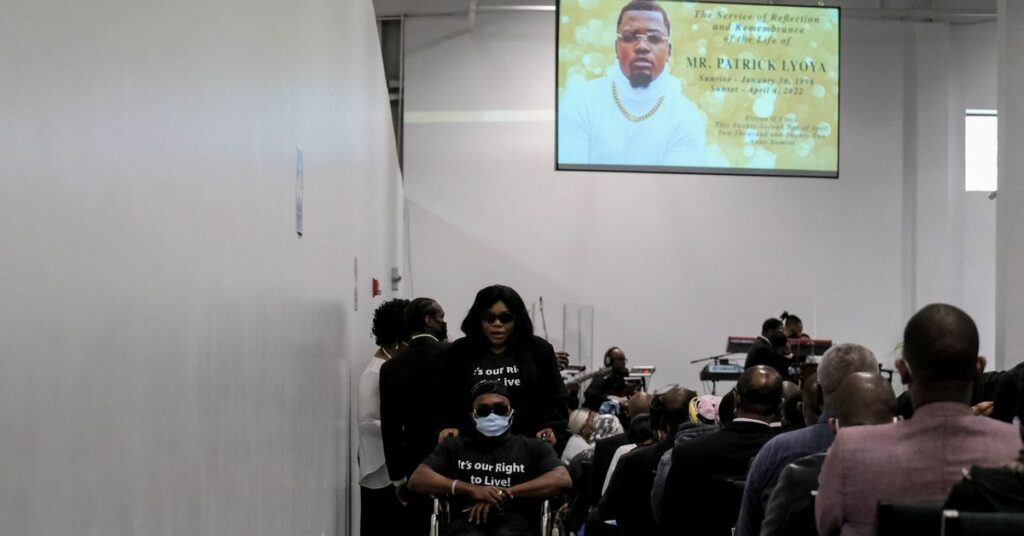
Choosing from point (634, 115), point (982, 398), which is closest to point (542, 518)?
point (982, 398)

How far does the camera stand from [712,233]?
1455 cm

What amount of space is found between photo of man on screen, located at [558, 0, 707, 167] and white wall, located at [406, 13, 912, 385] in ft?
7.96

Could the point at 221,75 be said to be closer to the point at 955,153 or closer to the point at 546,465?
the point at 546,465

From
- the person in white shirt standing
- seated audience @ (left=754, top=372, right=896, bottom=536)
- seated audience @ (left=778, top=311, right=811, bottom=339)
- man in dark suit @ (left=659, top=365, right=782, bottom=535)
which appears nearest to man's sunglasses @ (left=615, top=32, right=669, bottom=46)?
seated audience @ (left=778, top=311, right=811, bottom=339)

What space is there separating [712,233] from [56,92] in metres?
13.6

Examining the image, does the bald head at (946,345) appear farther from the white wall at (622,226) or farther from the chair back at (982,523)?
the white wall at (622,226)

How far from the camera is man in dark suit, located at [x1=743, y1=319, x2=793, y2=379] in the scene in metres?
9.91

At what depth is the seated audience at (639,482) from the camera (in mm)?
4574

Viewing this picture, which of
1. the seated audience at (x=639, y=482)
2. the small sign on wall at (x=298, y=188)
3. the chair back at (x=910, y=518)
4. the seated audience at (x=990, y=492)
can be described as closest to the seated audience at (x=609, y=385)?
the seated audience at (x=639, y=482)

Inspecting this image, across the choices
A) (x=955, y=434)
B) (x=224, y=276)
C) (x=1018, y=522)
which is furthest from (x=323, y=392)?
(x=1018, y=522)

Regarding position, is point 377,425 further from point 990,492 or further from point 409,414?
point 990,492

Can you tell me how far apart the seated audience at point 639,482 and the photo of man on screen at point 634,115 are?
24.7 feet

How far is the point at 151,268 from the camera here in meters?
1.59

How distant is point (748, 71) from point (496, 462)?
27.6 ft
